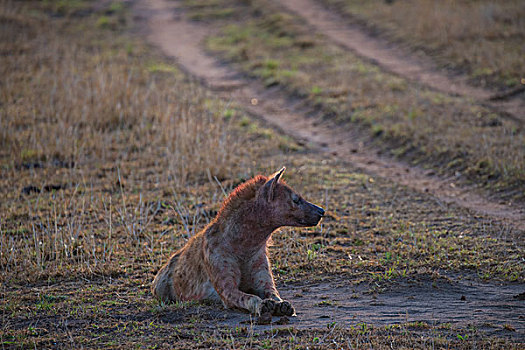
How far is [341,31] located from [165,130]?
10.4 metres

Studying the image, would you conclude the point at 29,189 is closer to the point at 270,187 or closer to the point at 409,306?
the point at 270,187

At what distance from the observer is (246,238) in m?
5.16

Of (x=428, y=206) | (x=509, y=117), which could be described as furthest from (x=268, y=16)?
(x=428, y=206)

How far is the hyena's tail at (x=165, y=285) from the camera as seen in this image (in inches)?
219

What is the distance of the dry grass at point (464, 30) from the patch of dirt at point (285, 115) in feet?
14.0

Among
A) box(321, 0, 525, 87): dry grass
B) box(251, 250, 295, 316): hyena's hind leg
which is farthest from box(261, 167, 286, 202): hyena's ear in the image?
box(321, 0, 525, 87): dry grass

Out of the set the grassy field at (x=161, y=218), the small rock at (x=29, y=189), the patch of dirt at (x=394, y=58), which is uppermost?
the patch of dirt at (x=394, y=58)

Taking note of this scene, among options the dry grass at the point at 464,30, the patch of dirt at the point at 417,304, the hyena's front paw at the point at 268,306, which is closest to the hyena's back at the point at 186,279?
the hyena's front paw at the point at 268,306

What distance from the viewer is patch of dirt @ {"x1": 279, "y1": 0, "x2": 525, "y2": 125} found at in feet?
40.9

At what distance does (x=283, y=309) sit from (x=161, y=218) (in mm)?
3442

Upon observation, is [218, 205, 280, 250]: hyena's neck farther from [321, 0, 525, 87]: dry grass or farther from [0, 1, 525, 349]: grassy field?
[321, 0, 525, 87]: dry grass

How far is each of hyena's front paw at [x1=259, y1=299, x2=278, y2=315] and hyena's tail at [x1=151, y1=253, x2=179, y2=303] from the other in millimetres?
1061

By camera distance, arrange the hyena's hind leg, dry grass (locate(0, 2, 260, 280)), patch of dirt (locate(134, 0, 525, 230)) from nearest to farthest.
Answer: the hyena's hind leg
dry grass (locate(0, 2, 260, 280))
patch of dirt (locate(134, 0, 525, 230))

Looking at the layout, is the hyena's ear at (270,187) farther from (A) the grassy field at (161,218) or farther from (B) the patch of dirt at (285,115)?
(B) the patch of dirt at (285,115)
